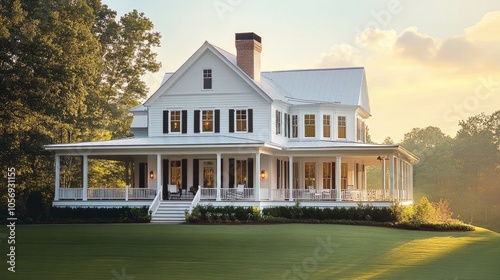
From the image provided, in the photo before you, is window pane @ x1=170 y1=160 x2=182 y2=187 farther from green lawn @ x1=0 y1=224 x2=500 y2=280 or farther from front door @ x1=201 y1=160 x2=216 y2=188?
green lawn @ x1=0 y1=224 x2=500 y2=280

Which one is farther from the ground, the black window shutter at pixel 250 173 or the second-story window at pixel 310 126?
the second-story window at pixel 310 126

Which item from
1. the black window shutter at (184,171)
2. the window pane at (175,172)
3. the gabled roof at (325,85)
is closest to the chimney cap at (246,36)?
the gabled roof at (325,85)

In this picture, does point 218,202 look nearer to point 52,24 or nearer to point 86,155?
point 86,155

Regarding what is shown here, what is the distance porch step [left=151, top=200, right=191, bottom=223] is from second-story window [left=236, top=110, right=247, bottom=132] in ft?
20.9

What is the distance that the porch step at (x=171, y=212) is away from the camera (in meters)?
39.9

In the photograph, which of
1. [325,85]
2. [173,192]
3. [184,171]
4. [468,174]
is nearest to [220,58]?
[184,171]

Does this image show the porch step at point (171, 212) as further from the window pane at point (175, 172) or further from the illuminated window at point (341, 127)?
the illuminated window at point (341, 127)

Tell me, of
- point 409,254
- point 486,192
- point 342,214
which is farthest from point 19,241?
point 486,192

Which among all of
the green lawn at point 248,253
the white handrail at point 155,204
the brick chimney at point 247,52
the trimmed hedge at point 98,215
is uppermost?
the brick chimney at point 247,52

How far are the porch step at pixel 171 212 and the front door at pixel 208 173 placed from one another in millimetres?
4042

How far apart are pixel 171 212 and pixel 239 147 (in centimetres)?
482

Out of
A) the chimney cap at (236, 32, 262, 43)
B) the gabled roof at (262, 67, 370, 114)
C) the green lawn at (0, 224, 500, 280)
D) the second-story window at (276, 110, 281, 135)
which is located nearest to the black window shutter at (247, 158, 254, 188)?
the second-story window at (276, 110, 281, 135)

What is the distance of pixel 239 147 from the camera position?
4147 cm

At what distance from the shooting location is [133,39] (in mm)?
58969
